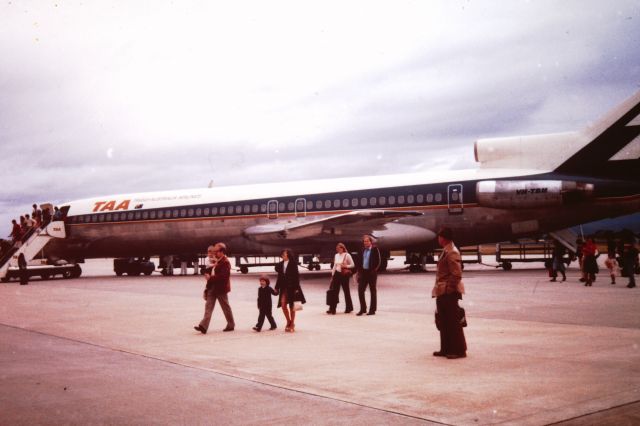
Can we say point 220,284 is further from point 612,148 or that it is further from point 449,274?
point 612,148

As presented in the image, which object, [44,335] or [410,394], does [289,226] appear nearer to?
[44,335]

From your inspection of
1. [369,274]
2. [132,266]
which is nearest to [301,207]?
[132,266]

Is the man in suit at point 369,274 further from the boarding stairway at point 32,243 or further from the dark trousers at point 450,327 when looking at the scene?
the boarding stairway at point 32,243

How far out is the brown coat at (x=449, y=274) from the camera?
868 centimetres

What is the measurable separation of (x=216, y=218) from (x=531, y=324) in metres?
18.9

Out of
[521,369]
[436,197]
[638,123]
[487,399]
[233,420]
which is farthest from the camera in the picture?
[436,197]

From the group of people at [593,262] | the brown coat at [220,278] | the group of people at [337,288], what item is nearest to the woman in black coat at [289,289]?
the group of people at [337,288]

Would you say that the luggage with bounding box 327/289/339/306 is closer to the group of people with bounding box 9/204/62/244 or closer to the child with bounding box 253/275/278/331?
the child with bounding box 253/275/278/331

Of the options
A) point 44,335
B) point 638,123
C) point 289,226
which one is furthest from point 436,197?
point 44,335

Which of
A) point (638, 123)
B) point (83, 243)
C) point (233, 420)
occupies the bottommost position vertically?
point (233, 420)

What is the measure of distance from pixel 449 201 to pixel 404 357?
674 inches

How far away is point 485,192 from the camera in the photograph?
2434 cm

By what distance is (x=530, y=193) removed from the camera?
24.0 metres

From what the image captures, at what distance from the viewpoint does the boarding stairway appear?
1168 inches
